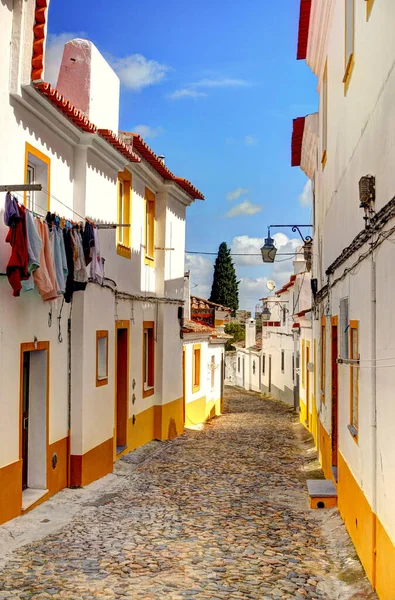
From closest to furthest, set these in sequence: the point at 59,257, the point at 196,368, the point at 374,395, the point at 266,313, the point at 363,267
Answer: the point at 374,395 → the point at 363,267 → the point at 59,257 → the point at 196,368 → the point at 266,313

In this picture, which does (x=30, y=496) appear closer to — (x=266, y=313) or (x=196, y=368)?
(x=196, y=368)

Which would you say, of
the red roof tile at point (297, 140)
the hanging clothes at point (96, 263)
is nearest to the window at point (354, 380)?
the hanging clothes at point (96, 263)

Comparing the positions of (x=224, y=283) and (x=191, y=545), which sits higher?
(x=224, y=283)

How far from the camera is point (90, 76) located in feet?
36.9

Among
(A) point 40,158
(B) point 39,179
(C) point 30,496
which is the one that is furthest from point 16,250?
(C) point 30,496

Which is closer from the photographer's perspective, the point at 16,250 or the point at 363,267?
the point at 363,267

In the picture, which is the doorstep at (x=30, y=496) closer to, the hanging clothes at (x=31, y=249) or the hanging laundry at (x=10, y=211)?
the hanging clothes at (x=31, y=249)

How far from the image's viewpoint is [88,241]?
10.2 metres

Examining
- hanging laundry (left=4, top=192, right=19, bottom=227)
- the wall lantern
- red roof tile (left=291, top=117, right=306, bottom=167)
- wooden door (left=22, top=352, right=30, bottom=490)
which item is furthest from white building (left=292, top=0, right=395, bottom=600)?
the wall lantern

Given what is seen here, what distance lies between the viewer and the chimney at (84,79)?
36.8 ft

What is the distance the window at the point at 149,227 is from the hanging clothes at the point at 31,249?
26.9 ft

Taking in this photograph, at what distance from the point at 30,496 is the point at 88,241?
3.78 metres

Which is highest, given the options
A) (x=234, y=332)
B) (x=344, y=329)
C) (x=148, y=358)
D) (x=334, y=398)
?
(x=344, y=329)

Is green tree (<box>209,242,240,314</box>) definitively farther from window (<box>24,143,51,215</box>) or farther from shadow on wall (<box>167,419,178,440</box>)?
window (<box>24,143,51,215</box>)
